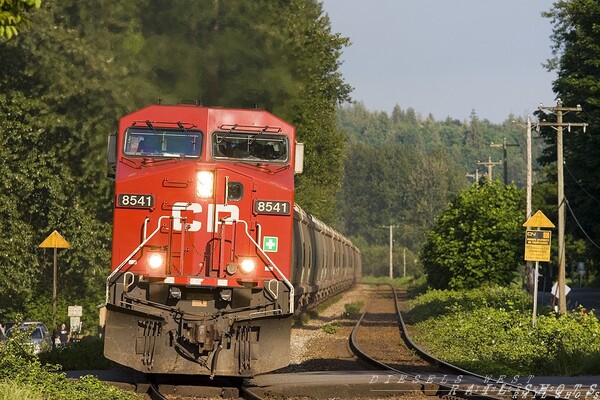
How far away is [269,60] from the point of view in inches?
1410

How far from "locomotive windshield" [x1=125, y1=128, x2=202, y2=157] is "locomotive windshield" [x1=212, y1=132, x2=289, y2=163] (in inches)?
13.8

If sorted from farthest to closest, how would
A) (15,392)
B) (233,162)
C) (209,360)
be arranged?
(233,162) < (209,360) < (15,392)

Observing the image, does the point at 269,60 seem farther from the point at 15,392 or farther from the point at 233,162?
the point at 15,392

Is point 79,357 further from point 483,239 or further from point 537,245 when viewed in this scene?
point 483,239

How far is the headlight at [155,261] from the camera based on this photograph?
16.4 metres

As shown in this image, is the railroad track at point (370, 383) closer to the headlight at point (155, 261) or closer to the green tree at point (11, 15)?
the headlight at point (155, 261)

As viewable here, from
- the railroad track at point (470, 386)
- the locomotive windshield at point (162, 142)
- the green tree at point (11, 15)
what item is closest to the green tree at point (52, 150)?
the locomotive windshield at point (162, 142)

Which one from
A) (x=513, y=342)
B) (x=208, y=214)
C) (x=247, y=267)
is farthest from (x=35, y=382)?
(x=513, y=342)

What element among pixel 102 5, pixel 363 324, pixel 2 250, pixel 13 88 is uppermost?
pixel 102 5

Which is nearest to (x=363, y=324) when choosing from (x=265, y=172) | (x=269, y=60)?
(x=269, y=60)

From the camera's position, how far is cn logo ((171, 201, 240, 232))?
55.1 ft

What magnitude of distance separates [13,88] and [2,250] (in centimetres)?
567

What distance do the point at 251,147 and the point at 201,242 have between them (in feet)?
6.30

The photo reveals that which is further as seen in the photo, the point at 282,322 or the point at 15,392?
the point at 282,322
